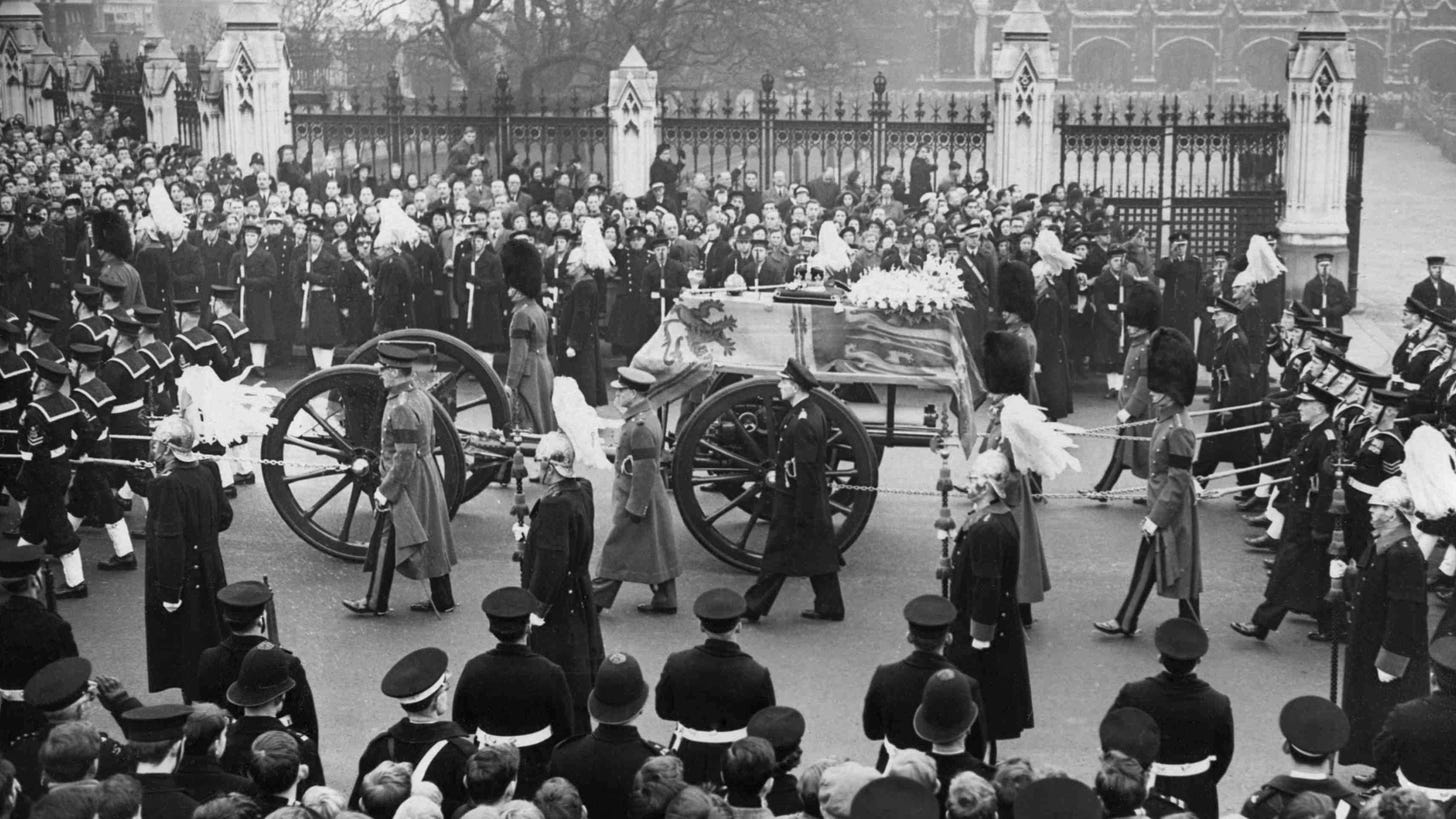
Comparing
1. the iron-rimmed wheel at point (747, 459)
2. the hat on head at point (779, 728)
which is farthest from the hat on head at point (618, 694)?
the iron-rimmed wheel at point (747, 459)

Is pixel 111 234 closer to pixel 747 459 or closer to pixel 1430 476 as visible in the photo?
pixel 747 459

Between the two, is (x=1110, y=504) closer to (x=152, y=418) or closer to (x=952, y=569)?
(x=952, y=569)

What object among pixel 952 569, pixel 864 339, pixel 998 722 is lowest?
pixel 998 722

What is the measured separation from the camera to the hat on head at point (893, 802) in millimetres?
5613

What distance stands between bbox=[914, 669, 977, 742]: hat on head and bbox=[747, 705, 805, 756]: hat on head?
465 mm

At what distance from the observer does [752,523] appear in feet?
38.3

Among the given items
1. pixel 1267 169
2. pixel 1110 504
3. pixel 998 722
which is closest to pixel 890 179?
pixel 1267 169

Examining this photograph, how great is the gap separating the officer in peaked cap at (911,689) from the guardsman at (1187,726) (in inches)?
27.9

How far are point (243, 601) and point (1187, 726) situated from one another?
404cm

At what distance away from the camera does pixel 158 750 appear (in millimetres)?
6645

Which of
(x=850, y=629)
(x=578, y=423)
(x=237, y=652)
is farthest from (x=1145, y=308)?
(x=237, y=652)

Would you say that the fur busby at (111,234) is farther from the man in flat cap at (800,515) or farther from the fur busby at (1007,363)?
the fur busby at (1007,363)

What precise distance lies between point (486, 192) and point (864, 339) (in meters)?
10.6

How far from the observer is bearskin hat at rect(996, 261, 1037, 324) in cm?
1400
